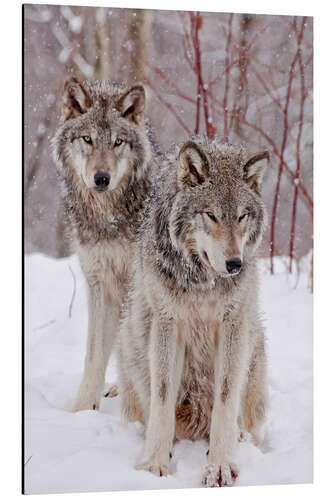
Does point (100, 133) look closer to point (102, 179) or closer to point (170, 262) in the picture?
point (102, 179)

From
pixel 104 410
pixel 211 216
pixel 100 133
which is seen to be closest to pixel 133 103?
pixel 100 133

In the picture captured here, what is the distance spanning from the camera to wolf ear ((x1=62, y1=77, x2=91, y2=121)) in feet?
12.8

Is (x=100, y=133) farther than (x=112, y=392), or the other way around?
(x=112, y=392)

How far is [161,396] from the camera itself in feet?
11.4

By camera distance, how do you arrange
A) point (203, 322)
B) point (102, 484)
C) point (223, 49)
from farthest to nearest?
1. point (223, 49)
2. point (102, 484)
3. point (203, 322)

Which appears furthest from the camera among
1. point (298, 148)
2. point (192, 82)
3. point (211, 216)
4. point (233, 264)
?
point (298, 148)

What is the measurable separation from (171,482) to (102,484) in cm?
38

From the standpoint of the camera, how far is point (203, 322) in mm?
3473

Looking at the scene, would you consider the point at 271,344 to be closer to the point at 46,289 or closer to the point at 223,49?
the point at 46,289

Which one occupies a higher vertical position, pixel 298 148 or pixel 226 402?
pixel 298 148

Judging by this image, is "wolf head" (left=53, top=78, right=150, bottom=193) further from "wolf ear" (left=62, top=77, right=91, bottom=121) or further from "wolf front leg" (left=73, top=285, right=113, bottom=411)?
"wolf front leg" (left=73, top=285, right=113, bottom=411)

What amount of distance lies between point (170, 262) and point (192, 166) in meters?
0.46

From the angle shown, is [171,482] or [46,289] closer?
[171,482]
